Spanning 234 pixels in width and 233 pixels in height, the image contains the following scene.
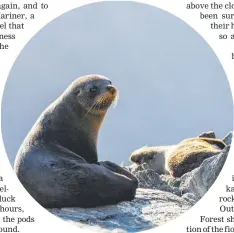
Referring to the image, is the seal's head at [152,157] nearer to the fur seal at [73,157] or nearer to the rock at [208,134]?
the rock at [208,134]

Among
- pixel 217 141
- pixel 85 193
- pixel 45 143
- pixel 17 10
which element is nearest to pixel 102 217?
pixel 85 193

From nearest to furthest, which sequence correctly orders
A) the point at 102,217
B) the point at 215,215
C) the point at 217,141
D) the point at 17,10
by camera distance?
the point at 102,217 < the point at 215,215 < the point at 17,10 < the point at 217,141

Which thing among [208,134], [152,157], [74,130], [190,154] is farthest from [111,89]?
[208,134]

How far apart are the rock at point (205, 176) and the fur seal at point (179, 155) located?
1.89 metres

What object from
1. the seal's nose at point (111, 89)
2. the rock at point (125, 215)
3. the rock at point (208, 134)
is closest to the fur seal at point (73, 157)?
the seal's nose at point (111, 89)

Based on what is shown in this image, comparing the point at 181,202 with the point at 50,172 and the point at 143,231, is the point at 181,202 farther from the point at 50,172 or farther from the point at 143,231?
the point at 50,172

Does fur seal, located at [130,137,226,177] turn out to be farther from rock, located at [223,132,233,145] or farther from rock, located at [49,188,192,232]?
rock, located at [49,188,192,232]

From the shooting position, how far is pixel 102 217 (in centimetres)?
1214

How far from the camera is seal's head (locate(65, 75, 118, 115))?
13609 mm

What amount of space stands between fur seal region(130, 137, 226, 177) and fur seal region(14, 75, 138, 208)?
3.61 meters

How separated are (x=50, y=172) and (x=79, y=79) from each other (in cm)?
254

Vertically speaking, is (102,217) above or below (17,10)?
below

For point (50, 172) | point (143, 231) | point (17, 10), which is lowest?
point (143, 231)

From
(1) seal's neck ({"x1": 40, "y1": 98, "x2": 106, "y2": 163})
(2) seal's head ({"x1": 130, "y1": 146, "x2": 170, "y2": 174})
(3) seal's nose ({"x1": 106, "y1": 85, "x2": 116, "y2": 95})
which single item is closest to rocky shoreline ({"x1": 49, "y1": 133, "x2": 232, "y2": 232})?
(1) seal's neck ({"x1": 40, "y1": 98, "x2": 106, "y2": 163})
